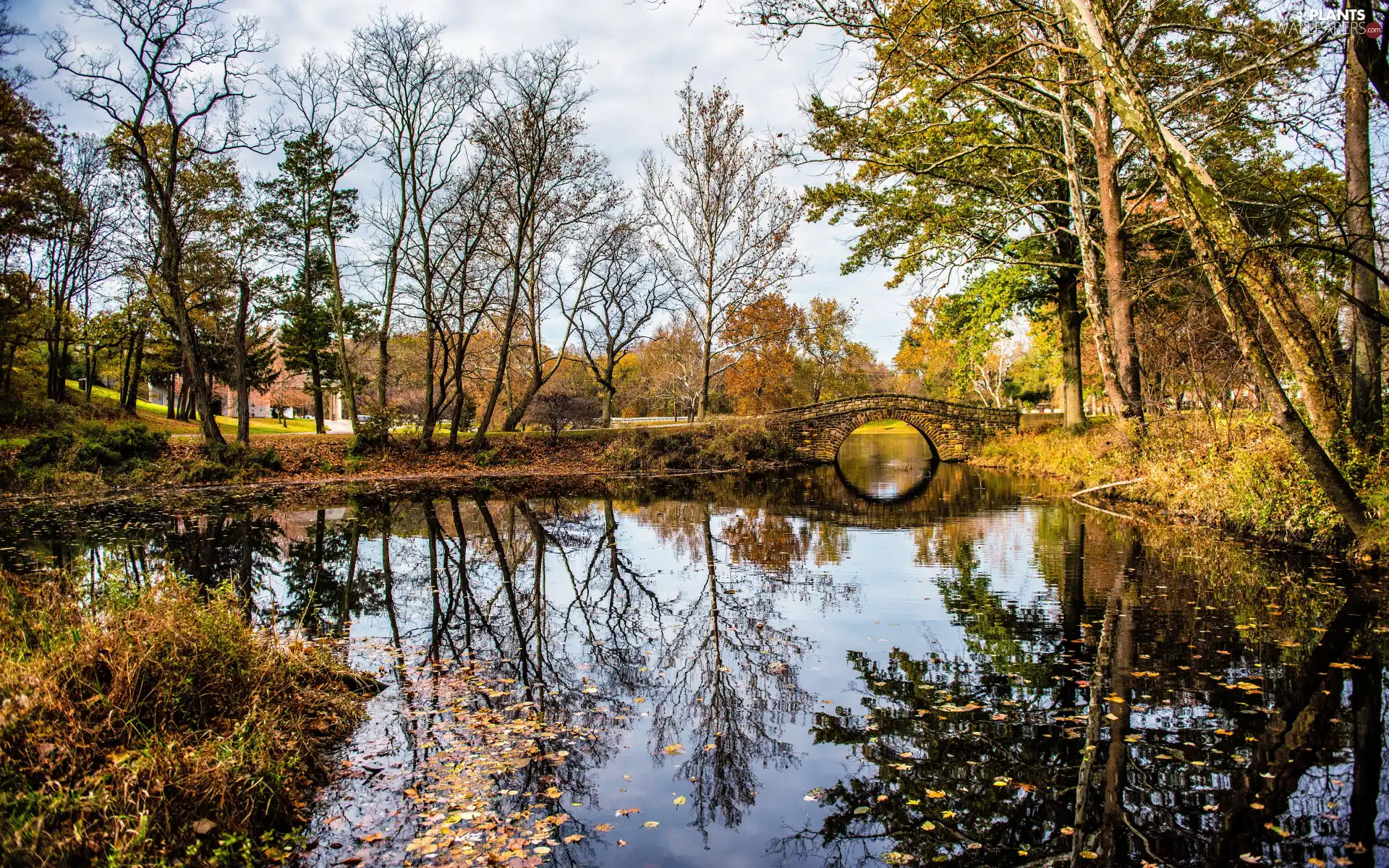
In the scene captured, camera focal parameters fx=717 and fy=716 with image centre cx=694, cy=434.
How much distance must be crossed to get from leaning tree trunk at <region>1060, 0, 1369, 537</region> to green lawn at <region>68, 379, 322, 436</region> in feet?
111

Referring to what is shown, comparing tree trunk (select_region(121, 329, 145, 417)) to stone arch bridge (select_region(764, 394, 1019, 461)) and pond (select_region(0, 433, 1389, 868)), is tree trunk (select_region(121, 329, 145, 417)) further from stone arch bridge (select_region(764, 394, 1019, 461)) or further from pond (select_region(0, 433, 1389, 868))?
stone arch bridge (select_region(764, 394, 1019, 461))

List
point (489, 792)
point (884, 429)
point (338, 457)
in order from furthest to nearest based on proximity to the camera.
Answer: point (884, 429), point (338, 457), point (489, 792)

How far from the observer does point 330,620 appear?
7.96 metres

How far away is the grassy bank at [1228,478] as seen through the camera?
1002 centimetres

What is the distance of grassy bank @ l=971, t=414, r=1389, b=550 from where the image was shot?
32.9 ft

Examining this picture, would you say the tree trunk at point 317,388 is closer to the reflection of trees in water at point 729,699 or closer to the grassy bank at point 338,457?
the grassy bank at point 338,457

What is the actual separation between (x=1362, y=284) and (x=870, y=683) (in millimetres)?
9710

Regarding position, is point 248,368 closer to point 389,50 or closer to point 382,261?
point 382,261

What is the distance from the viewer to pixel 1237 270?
790 centimetres

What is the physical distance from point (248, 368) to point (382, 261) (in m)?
17.7

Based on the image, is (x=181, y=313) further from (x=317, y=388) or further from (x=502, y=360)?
(x=317, y=388)

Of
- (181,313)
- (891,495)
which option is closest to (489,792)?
(891,495)

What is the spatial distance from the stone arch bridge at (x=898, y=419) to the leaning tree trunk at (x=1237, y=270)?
69.8 feet

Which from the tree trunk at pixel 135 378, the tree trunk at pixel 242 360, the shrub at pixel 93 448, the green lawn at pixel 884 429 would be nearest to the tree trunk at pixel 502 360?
the tree trunk at pixel 242 360
